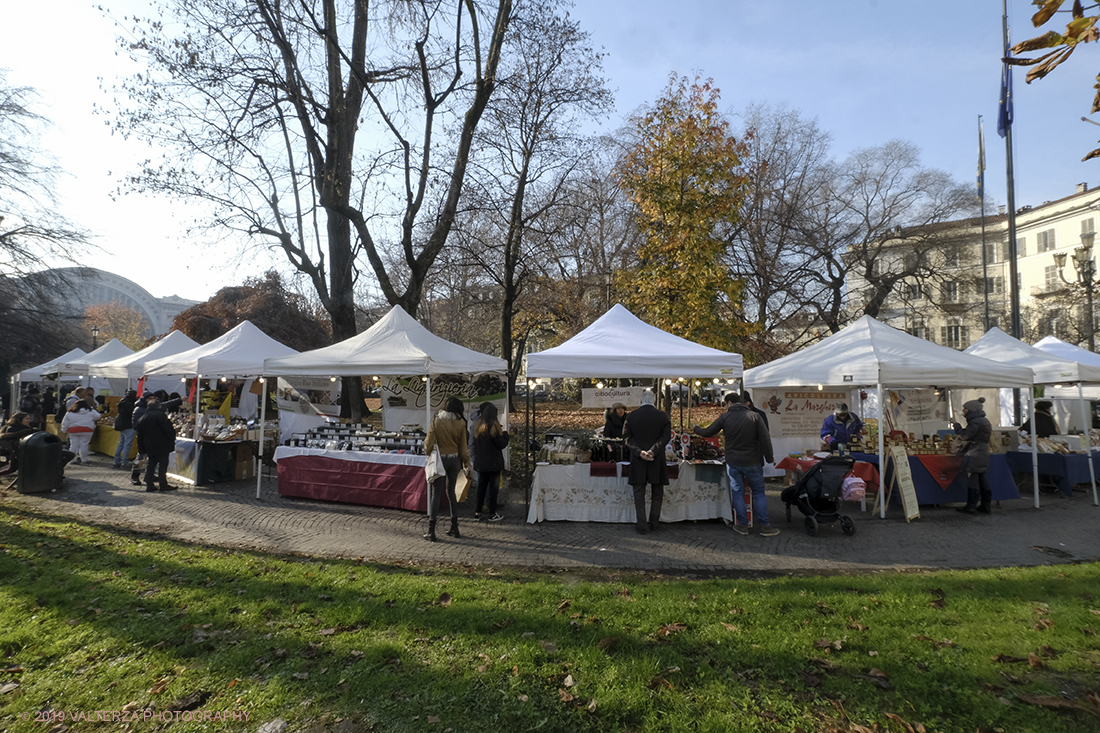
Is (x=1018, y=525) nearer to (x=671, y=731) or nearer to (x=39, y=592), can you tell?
(x=671, y=731)

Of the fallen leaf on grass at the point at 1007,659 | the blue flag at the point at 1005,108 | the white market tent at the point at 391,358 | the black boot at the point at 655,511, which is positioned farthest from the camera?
the blue flag at the point at 1005,108

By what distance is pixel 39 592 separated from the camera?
4.83 meters

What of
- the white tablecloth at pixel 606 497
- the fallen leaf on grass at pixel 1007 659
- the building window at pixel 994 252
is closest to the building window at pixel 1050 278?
the building window at pixel 994 252

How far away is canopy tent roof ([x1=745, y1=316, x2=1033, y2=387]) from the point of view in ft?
26.6

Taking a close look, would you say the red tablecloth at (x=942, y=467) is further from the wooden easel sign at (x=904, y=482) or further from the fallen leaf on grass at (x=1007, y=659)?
the fallen leaf on grass at (x=1007, y=659)

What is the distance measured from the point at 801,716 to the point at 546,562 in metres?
3.37

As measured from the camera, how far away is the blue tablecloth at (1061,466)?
9641 mm

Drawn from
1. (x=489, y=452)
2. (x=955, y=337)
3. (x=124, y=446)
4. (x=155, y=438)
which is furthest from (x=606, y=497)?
(x=955, y=337)

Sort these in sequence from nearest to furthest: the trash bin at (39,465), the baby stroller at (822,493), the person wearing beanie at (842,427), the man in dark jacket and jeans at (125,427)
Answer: the baby stroller at (822,493)
the trash bin at (39,465)
the person wearing beanie at (842,427)
the man in dark jacket and jeans at (125,427)

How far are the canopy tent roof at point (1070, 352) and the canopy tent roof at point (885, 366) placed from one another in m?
4.12

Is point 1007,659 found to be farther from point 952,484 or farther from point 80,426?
point 80,426

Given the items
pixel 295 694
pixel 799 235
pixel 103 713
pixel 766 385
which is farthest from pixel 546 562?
pixel 799 235

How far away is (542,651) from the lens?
3.75 m

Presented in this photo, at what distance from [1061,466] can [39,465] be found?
17204mm
